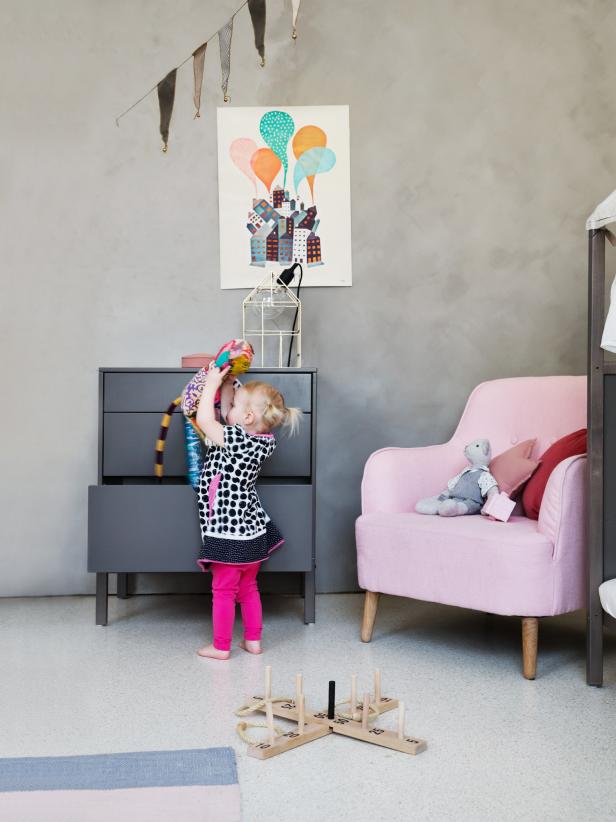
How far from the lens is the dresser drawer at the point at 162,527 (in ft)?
9.03

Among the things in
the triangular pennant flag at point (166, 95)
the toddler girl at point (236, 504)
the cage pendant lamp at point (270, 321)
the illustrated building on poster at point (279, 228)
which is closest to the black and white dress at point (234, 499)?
the toddler girl at point (236, 504)

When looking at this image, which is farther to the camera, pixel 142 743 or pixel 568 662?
pixel 568 662

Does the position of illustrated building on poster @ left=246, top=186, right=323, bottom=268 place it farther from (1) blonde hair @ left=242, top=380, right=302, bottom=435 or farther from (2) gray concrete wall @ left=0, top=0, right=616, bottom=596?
(1) blonde hair @ left=242, top=380, right=302, bottom=435

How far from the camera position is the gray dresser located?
2.76 meters

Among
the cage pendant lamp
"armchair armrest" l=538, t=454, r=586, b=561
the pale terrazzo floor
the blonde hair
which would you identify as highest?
the cage pendant lamp

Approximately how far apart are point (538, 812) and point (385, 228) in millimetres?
2336

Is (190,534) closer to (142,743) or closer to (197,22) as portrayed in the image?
(142,743)

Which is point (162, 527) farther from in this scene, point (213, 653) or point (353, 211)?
point (353, 211)

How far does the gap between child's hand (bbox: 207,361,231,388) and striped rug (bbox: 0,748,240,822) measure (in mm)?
1139

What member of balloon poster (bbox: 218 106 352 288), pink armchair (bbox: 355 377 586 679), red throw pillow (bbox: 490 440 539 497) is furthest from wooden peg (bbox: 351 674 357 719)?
balloon poster (bbox: 218 106 352 288)

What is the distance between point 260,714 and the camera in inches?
79.2

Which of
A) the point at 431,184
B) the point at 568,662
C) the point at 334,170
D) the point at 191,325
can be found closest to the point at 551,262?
the point at 431,184

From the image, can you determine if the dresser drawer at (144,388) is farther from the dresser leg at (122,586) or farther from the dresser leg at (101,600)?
the dresser leg at (122,586)

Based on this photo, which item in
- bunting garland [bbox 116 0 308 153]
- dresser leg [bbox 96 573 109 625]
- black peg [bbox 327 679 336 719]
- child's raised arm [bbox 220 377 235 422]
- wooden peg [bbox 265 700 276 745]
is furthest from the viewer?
dresser leg [bbox 96 573 109 625]
